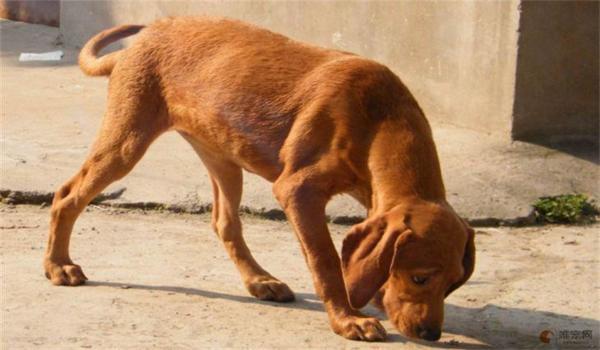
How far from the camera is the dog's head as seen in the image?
4.90 m

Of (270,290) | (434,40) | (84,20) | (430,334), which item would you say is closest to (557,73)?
(434,40)

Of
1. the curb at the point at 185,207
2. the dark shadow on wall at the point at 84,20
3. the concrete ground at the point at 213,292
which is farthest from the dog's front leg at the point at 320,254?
the dark shadow on wall at the point at 84,20

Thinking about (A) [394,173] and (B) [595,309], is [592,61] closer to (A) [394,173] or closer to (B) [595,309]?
(B) [595,309]

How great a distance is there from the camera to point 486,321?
5672 millimetres

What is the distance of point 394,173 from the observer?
16.8 feet

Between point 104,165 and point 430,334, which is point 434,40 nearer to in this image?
point 104,165

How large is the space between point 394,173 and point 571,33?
3.60m

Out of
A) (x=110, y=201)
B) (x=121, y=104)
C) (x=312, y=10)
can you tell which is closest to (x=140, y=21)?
(x=312, y=10)

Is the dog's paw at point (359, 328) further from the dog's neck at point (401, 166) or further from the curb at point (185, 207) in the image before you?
the curb at point (185, 207)

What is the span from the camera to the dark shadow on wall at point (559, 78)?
8.16 meters

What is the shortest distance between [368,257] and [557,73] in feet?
12.6

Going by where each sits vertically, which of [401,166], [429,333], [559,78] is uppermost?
[401,166]

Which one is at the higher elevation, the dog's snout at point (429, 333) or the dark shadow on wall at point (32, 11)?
the dog's snout at point (429, 333)

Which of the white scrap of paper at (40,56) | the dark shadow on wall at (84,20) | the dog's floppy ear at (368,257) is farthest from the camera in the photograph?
the dark shadow on wall at (84,20)
